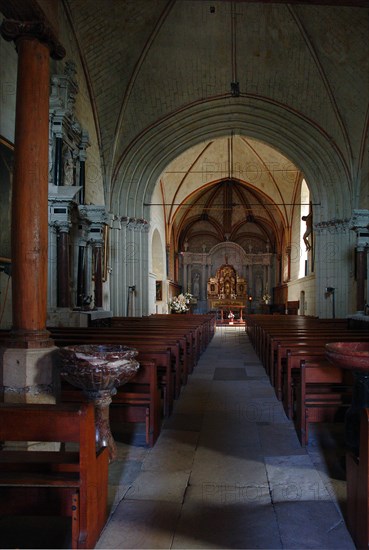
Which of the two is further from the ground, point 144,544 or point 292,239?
point 292,239

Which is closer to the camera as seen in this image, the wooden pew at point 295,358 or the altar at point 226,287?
the wooden pew at point 295,358

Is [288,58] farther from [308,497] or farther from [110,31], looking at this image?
[308,497]

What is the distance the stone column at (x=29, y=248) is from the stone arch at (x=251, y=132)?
→ 39.2 feet

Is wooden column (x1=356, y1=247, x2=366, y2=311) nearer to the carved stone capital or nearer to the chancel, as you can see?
the chancel

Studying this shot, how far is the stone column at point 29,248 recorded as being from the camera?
12.0ft

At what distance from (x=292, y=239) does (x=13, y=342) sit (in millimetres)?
21294

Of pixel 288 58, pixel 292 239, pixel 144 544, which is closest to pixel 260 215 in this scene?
pixel 292 239

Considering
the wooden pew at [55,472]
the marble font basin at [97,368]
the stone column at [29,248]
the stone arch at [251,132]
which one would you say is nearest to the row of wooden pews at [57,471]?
the wooden pew at [55,472]

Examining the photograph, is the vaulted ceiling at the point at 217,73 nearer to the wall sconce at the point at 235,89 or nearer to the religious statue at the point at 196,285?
the wall sconce at the point at 235,89

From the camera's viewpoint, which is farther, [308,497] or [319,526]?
[308,497]

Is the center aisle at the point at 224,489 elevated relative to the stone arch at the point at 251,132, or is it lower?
lower

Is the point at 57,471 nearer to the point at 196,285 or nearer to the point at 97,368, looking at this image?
the point at 97,368

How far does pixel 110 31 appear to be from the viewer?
511 inches

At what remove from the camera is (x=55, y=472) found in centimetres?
238
